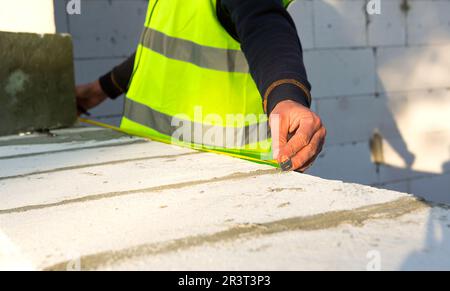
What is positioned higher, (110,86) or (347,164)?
(110,86)

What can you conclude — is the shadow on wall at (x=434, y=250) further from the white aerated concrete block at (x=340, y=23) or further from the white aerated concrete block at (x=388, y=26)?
the white aerated concrete block at (x=388, y=26)

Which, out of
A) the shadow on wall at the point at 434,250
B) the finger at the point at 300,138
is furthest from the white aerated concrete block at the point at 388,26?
the shadow on wall at the point at 434,250

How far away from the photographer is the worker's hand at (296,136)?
103 cm

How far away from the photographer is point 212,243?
0.63 meters

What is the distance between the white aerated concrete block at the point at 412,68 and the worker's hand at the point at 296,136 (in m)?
2.54

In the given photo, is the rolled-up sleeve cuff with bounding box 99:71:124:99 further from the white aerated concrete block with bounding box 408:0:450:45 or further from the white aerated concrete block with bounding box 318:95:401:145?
the white aerated concrete block with bounding box 408:0:450:45

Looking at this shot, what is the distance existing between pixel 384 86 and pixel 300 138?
261 centimetres

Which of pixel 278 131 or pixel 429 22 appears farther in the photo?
pixel 429 22

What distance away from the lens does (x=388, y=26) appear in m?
3.44

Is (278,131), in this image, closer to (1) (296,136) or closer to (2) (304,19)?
(1) (296,136)

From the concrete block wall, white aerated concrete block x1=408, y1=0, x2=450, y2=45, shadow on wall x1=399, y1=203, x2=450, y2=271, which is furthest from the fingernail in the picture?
white aerated concrete block x1=408, y1=0, x2=450, y2=45

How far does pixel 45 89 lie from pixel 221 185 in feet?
3.90

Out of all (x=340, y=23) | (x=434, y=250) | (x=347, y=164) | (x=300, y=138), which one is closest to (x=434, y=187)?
(x=347, y=164)

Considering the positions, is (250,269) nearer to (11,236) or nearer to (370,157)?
(11,236)
